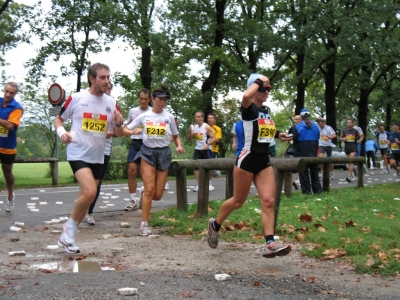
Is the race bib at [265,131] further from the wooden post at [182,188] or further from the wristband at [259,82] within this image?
the wooden post at [182,188]

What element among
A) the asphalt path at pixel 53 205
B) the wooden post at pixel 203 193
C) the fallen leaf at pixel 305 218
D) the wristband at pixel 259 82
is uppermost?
the wristband at pixel 259 82

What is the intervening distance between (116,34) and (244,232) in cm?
1906

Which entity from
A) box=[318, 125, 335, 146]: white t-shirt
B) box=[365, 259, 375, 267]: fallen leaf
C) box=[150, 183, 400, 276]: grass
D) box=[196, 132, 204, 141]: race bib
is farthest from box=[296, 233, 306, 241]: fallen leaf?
box=[318, 125, 335, 146]: white t-shirt

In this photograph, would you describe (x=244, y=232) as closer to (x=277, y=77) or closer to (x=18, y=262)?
(x=18, y=262)

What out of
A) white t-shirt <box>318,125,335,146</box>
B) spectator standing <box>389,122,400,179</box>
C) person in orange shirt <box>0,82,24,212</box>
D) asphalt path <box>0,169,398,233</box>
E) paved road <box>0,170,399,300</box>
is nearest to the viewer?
paved road <box>0,170,399,300</box>

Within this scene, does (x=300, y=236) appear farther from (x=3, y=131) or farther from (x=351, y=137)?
(x=351, y=137)

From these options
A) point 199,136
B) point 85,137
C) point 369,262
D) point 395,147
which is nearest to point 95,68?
point 85,137

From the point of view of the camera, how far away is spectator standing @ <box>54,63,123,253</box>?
294 inches

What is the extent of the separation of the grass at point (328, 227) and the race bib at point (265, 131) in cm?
133

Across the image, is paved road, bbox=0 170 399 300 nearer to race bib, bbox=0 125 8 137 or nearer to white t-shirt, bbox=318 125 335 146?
race bib, bbox=0 125 8 137

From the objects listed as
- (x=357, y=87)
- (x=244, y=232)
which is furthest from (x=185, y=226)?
(x=357, y=87)

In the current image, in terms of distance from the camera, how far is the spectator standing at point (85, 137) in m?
7.46

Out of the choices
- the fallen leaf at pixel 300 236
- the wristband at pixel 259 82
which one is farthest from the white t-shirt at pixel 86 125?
the fallen leaf at pixel 300 236

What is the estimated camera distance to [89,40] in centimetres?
2828
